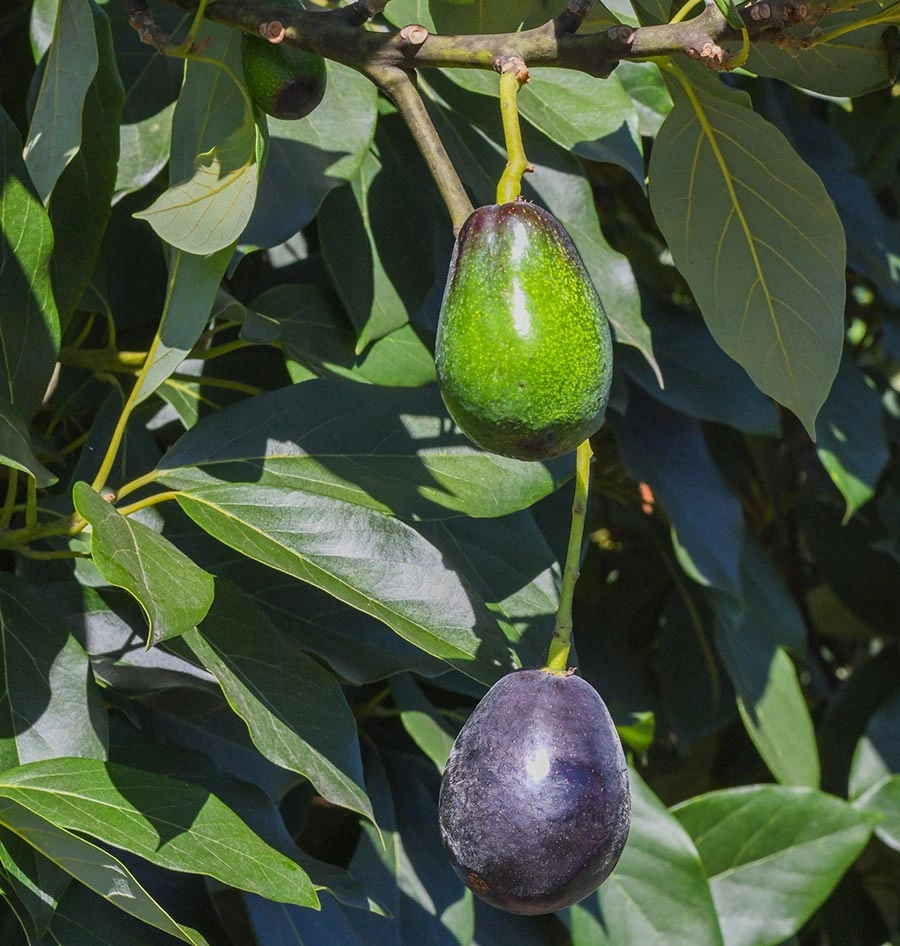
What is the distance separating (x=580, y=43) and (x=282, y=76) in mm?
182

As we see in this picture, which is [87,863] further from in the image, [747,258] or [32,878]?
[747,258]

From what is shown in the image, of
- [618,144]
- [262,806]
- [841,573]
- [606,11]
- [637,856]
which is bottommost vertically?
[841,573]

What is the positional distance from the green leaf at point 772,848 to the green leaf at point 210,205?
31.8 inches

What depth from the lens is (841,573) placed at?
1.64 m

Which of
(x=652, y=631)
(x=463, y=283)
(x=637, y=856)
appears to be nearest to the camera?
(x=463, y=283)

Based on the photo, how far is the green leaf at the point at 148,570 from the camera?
543 millimetres

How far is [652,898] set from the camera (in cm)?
102

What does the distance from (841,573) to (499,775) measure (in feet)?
4.00

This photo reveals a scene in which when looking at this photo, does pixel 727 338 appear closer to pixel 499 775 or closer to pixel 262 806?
pixel 499 775

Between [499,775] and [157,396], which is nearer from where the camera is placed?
[499,775]

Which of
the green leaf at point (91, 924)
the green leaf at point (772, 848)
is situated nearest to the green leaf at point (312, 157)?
the green leaf at point (91, 924)

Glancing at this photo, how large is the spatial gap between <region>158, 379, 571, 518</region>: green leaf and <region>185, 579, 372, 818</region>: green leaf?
0.26 feet

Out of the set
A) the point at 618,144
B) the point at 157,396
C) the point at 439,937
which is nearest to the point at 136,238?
the point at 157,396

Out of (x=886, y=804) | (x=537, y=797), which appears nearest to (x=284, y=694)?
(x=537, y=797)
